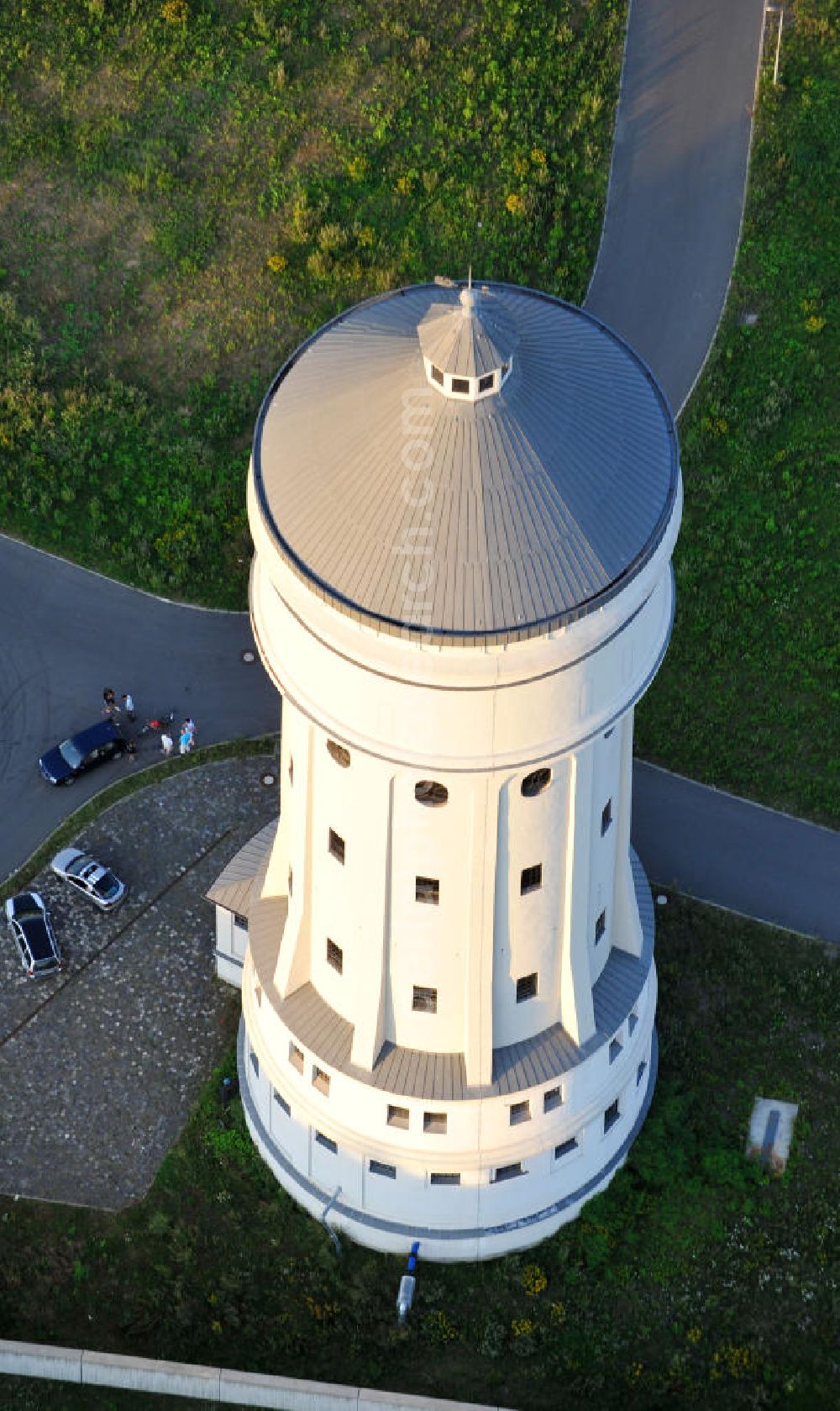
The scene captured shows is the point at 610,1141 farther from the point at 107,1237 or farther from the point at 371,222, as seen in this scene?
the point at 371,222

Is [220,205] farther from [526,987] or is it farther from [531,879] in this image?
[531,879]

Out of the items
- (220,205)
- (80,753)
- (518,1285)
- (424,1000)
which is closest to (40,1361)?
(518,1285)

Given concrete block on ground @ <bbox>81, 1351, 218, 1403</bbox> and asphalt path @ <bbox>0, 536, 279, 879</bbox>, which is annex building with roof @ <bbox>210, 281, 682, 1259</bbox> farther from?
asphalt path @ <bbox>0, 536, 279, 879</bbox>

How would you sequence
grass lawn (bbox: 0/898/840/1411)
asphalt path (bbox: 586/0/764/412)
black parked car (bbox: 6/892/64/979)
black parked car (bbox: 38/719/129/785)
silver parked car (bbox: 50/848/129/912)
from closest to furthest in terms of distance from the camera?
grass lawn (bbox: 0/898/840/1411), black parked car (bbox: 6/892/64/979), silver parked car (bbox: 50/848/129/912), black parked car (bbox: 38/719/129/785), asphalt path (bbox: 586/0/764/412)

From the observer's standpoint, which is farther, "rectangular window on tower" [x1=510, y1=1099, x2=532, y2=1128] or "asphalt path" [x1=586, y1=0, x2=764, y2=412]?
"asphalt path" [x1=586, y1=0, x2=764, y2=412]

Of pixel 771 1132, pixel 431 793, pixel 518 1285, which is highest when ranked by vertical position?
pixel 431 793

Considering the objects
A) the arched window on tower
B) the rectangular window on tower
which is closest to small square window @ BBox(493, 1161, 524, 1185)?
the rectangular window on tower
